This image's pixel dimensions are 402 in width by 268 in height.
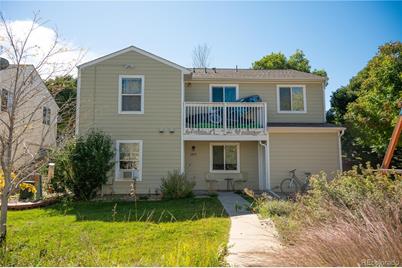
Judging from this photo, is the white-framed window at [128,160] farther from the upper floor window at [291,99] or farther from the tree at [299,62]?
the tree at [299,62]

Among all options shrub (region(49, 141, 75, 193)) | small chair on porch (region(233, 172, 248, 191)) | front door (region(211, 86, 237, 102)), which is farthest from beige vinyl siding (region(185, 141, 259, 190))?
shrub (region(49, 141, 75, 193))

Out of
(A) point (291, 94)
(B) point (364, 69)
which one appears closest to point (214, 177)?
(A) point (291, 94)

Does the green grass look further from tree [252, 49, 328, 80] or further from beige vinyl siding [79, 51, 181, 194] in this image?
tree [252, 49, 328, 80]

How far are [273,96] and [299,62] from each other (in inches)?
744

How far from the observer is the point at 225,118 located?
13266 mm

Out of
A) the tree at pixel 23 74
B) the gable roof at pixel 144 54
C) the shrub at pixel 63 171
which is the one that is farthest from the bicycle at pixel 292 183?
the tree at pixel 23 74

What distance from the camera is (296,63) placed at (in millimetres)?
31203

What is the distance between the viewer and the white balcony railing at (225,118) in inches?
518

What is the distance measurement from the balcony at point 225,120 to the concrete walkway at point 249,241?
16.9 ft

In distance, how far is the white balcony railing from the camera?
13.2 meters

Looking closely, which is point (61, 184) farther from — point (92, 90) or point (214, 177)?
point (214, 177)

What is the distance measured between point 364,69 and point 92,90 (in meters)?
21.1

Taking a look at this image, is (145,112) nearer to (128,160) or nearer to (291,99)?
(128,160)

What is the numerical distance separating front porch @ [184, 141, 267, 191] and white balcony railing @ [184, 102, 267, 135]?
4.97 ft
